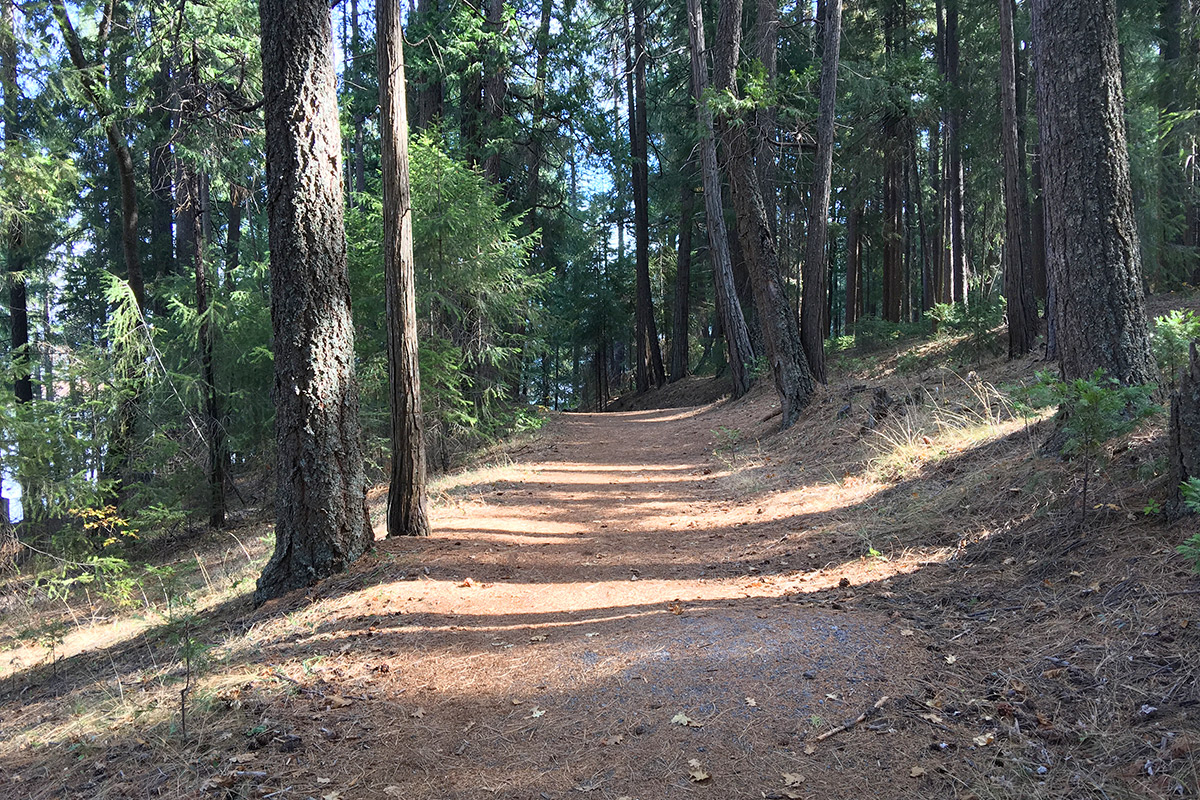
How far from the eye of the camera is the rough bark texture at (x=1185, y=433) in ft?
13.9

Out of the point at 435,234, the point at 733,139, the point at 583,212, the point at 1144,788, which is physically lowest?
the point at 1144,788

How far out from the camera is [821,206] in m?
13.4

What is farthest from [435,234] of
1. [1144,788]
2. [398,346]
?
[1144,788]

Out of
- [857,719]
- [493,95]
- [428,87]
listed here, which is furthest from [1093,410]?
[493,95]

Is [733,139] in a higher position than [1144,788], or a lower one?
higher

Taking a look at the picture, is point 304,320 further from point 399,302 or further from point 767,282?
point 767,282

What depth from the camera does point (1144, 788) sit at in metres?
2.66

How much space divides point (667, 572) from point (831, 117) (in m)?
10.3

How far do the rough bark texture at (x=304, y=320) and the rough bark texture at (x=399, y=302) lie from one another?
0.70 m

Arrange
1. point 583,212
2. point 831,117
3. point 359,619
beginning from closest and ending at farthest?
point 359,619 < point 831,117 < point 583,212

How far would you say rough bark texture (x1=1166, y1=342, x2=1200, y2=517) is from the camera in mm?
4223

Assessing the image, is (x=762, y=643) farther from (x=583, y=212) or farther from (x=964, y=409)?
(x=583, y=212)

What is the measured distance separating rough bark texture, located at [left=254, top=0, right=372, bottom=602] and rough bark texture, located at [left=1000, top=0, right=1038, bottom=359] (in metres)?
11.7

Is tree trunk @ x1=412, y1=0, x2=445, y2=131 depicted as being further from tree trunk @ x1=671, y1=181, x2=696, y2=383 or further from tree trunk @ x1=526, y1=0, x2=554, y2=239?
tree trunk @ x1=671, y1=181, x2=696, y2=383
